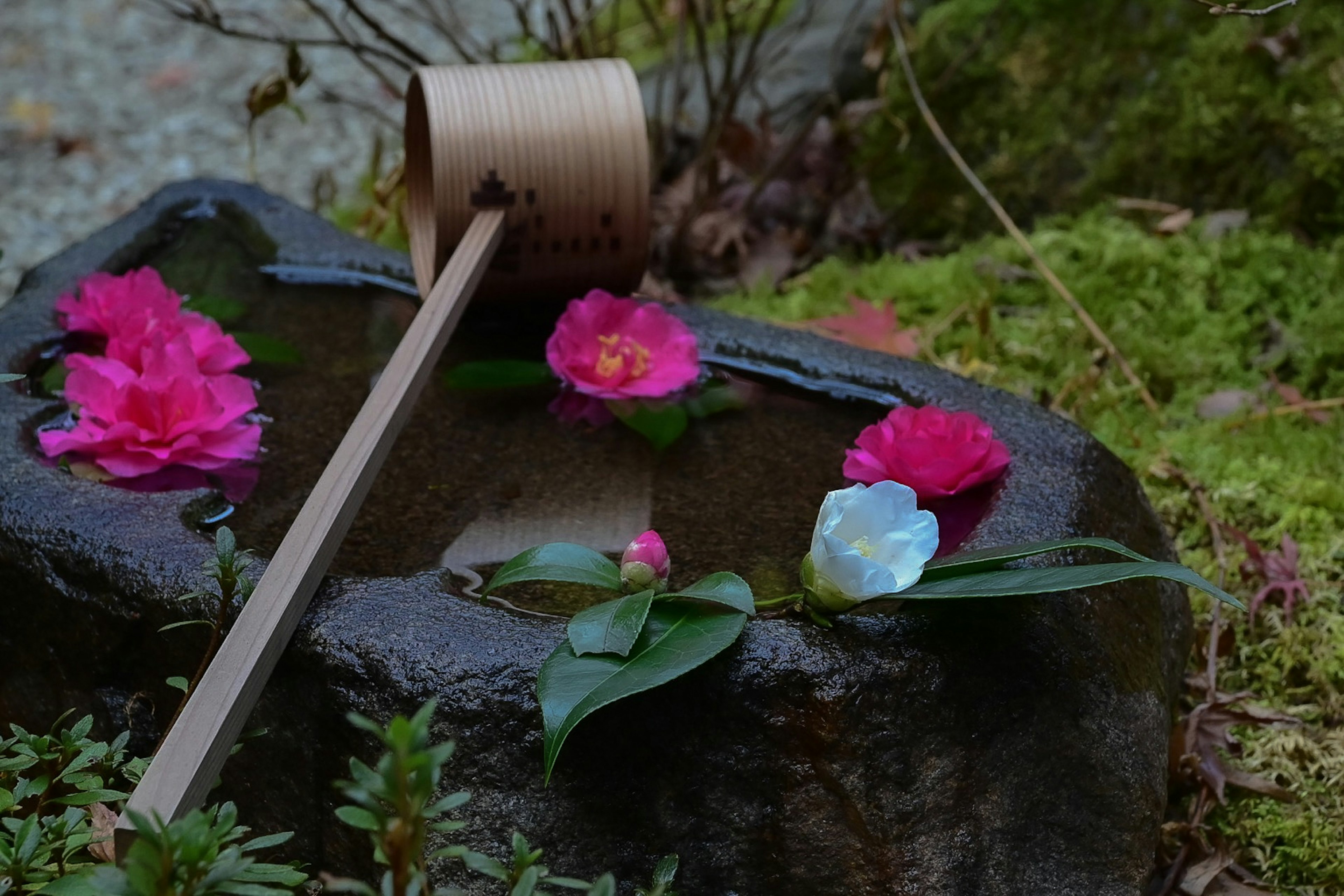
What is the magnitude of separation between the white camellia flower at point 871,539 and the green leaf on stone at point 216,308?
4.82 feet

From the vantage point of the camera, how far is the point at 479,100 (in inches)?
89.7

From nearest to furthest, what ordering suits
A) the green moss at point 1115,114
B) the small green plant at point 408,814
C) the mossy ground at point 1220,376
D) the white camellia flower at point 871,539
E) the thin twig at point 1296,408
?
the small green plant at point 408,814
the white camellia flower at point 871,539
the mossy ground at point 1220,376
the thin twig at point 1296,408
the green moss at point 1115,114

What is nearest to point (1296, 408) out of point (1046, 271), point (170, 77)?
point (1046, 271)

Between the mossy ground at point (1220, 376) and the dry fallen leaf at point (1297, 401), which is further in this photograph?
the dry fallen leaf at point (1297, 401)

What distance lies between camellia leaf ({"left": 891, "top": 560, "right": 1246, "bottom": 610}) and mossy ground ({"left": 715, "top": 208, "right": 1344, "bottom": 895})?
76 centimetres

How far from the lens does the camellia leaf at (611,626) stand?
1391 millimetres

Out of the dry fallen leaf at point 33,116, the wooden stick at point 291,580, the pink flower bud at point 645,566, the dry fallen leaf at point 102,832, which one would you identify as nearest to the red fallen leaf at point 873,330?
the wooden stick at point 291,580

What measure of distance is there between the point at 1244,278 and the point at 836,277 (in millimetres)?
1037

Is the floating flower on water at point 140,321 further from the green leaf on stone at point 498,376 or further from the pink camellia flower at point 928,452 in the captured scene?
the pink camellia flower at point 928,452

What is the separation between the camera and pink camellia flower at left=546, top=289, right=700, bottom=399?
2178 mm

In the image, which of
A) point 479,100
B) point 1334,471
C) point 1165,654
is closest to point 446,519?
point 479,100

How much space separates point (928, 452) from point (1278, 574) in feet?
3.02

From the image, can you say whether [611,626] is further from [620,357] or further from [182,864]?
[620,357]

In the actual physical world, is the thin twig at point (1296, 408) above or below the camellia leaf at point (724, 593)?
below
